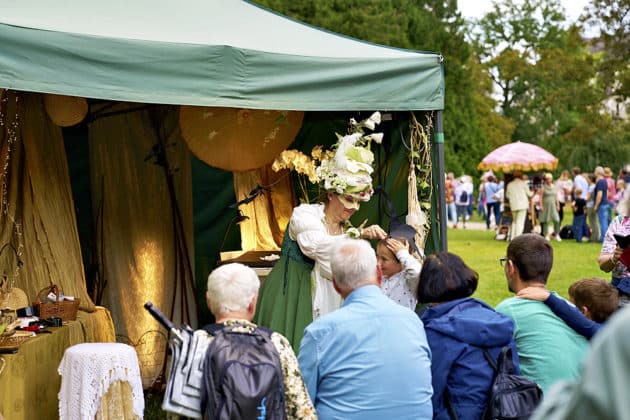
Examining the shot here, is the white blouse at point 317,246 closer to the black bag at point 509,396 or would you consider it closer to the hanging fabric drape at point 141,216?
the black bag at point 509,396

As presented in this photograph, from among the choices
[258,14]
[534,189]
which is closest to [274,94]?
[258,14]

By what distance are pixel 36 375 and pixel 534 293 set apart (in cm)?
254

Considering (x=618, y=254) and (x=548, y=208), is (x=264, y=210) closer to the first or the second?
(x=618, y=254)

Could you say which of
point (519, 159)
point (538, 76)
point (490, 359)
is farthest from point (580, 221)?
point (538, 76)

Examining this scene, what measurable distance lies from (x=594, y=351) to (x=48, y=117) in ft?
16.5

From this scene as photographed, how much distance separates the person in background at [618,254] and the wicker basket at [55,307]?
3.01m

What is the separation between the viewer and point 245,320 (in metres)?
2.98

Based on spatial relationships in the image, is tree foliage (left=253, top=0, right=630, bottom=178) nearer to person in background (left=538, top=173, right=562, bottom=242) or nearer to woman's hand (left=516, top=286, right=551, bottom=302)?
person in background (left=538, top=173, right=562, bottom=242)

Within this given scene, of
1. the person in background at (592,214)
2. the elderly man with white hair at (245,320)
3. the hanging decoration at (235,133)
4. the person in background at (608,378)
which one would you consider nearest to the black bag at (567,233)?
the person in background at (592,214)

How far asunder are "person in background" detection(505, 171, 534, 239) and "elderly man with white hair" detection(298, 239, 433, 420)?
1374 cm

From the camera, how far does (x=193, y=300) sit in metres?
6.94

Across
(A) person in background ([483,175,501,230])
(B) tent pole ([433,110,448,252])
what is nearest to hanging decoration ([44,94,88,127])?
(B) tent pole ([433,110,448,252])

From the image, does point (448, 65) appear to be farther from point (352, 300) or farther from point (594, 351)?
point (594, 351)

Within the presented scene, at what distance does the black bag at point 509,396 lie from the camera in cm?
316
